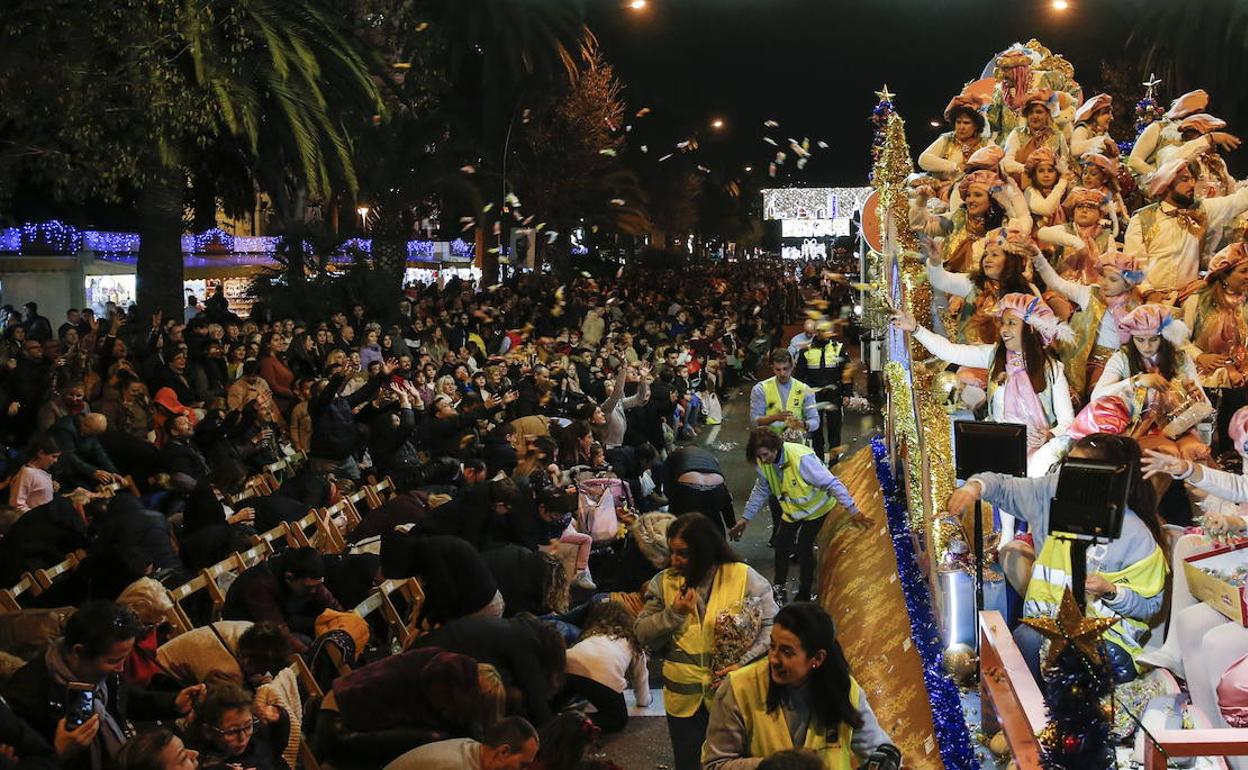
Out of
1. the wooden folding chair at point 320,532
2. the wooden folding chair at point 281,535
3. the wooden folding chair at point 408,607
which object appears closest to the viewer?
the wooden folding chair at point 408,607

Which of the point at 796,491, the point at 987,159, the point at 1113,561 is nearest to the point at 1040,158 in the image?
the point at 987,159

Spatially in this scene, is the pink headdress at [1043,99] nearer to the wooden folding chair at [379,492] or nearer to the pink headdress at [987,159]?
the pink headdress at [987,159]

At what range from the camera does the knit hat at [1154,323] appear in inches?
314

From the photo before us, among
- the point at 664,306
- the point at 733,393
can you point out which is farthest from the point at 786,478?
the point at 664,306

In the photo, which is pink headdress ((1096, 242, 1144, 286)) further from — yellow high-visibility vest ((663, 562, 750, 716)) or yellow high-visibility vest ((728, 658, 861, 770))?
yellow high-visibility vest ((728, 658, 861, 770))

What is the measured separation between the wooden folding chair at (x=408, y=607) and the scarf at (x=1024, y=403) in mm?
3649

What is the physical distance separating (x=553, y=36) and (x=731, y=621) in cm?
2397

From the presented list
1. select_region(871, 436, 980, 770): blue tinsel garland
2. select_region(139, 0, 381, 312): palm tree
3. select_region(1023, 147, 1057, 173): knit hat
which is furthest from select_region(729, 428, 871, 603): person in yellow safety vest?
select_region(139, 0, 381, 312): palm tree

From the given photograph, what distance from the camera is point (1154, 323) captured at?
7.96m

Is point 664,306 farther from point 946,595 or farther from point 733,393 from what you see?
point 946,595

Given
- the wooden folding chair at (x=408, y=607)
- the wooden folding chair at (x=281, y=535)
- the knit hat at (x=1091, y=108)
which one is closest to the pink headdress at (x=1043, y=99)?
the knit hat at (x=1091, y=108)

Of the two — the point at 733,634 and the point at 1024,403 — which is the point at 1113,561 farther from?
the point at 1024,403

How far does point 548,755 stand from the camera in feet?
16.7

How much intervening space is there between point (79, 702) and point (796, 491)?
5.85 m
